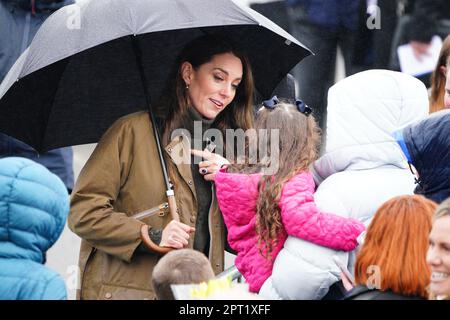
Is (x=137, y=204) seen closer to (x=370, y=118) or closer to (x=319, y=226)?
(x=319, y=226)

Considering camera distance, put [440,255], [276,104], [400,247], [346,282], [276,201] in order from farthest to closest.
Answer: [276,104] < [276,201] < [346,282] < [400,247] < [440,255]

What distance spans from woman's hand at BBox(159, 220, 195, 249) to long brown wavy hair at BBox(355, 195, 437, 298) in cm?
103

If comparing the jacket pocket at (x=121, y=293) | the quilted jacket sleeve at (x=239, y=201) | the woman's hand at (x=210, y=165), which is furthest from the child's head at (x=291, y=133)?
the jacket pocket at (x=121, y=293)

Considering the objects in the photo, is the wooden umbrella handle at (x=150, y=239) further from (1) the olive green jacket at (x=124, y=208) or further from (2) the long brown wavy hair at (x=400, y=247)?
(2) the long brown wavy hair at (x=400, y=247)

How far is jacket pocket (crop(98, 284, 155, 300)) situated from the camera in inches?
213

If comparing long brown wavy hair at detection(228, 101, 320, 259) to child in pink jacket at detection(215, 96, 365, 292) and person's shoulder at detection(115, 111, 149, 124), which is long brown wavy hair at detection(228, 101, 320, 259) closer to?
child in pink jacket at detection(215, 96, 365, 292)

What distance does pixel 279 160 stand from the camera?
5.12m

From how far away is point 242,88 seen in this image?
5.84 meters

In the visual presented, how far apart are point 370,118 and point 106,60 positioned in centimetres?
133

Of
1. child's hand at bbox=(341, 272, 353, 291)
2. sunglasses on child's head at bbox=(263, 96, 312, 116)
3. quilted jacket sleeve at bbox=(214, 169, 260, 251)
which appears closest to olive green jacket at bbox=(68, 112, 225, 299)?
quilted jacket sleeve at bbox=(214, 169, 260, 251)

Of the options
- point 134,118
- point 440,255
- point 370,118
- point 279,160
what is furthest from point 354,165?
point 134,118

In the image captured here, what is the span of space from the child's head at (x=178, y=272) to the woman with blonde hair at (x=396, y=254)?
54 cm


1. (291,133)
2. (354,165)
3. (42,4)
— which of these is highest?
(42,4)
